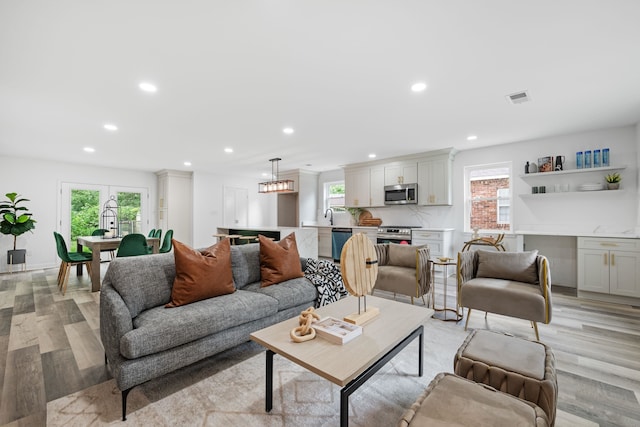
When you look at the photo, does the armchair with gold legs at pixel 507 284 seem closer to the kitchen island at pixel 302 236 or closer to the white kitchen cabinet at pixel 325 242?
the kitchen island at pixel 302 236

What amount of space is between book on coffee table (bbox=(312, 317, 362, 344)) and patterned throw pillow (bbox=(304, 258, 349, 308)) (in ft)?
3.89

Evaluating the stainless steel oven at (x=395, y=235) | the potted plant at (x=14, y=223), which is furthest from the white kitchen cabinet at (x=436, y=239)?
the potted plant at (x=14, y=223)

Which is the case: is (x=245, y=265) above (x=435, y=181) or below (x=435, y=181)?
below

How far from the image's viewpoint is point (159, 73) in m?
2.59

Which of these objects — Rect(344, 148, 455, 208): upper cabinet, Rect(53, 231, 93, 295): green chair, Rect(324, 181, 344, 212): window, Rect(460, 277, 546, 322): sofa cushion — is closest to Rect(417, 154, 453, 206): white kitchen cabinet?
Rect(344, 148, 455, 208): upper cabinet

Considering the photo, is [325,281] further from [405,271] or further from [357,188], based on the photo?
[357,188]

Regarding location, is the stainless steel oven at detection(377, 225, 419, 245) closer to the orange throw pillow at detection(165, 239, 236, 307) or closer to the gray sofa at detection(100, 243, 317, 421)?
the gray sofa at detection(100, 243, 317, 421)

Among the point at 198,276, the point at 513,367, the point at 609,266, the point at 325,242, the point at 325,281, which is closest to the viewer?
the point at 513,367

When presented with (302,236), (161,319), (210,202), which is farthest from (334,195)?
(161,319)

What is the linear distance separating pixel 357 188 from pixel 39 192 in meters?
7.26

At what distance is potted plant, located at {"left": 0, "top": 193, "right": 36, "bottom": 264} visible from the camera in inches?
217

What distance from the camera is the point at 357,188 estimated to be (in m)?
6.75

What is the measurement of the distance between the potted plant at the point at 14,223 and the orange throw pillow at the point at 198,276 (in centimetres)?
584

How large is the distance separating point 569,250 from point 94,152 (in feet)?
28.6
